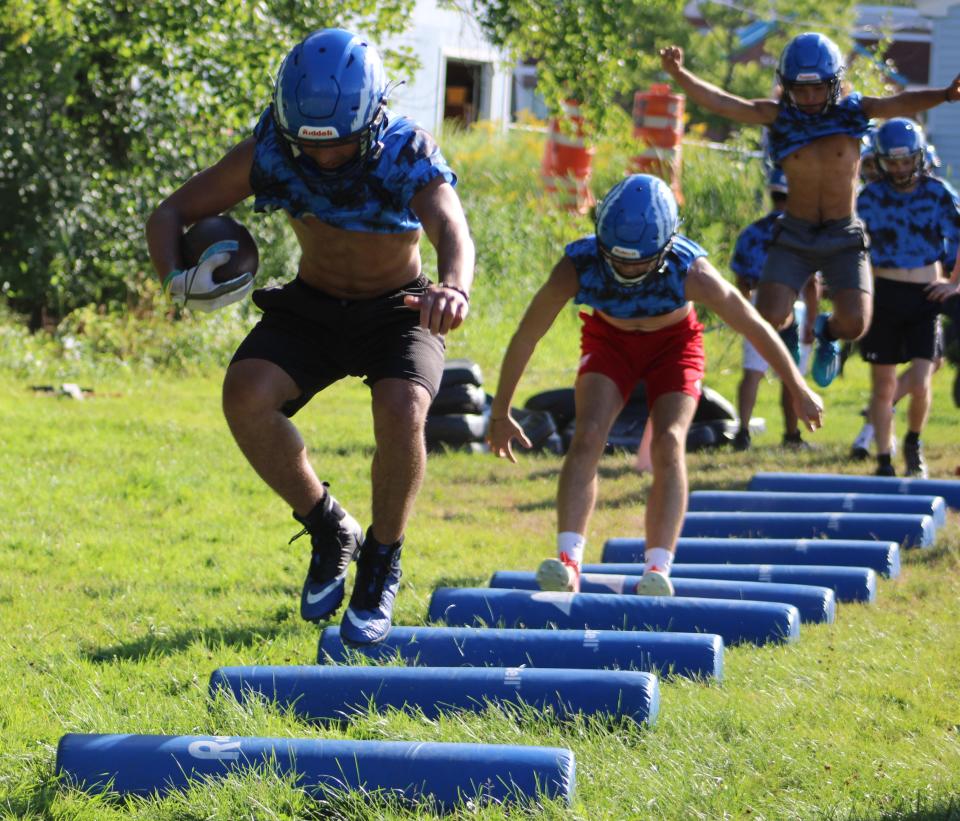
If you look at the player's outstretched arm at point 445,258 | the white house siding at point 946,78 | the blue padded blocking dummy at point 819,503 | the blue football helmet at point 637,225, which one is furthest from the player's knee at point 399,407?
the white house siding at point 946,78

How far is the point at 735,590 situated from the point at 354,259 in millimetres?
2234

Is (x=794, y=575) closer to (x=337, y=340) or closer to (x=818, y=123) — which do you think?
(x=337, y=340)

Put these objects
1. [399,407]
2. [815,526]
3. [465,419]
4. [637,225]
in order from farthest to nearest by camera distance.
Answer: [465,419] < [815,526] < [637,225] < [399,407]

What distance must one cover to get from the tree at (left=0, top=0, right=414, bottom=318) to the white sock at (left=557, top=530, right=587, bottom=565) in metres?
6.88

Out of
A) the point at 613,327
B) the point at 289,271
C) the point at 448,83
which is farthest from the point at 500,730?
the point at 448,83

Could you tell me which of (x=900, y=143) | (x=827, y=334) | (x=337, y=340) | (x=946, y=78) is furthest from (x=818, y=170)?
(x=946, y=78)

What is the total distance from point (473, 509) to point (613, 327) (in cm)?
258

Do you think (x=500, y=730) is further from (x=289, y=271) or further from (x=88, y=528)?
(x=289, y=271)

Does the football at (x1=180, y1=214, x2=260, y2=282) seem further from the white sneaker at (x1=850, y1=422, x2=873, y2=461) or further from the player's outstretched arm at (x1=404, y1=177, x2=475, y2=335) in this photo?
the white sneaker at (x1=850, y1=422, x2=873, y2=461)

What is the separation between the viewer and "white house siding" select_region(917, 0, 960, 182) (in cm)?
3247

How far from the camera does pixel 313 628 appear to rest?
5.87 meters

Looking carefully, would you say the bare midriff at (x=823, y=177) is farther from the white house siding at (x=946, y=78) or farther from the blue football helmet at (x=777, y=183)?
the white house siding at (x=946, y=78)

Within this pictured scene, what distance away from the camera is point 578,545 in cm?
603

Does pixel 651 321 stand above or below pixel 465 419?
above
